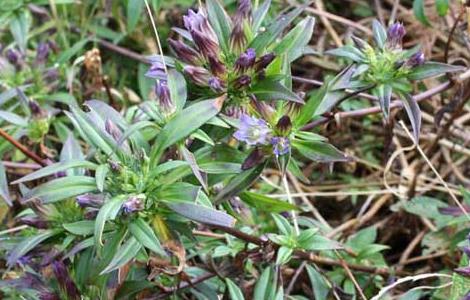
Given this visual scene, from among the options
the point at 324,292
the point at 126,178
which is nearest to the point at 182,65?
the point at 126,178

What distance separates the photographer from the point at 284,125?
1.38 m

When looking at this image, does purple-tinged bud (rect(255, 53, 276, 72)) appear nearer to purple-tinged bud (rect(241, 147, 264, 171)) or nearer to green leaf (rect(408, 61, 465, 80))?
purple-tinged bud (rect(241, 147, 264, 171))

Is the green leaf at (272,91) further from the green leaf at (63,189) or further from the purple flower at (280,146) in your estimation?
the green leaf at (63,189)

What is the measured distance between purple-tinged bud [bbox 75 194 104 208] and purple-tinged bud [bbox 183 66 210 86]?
0.25 metres

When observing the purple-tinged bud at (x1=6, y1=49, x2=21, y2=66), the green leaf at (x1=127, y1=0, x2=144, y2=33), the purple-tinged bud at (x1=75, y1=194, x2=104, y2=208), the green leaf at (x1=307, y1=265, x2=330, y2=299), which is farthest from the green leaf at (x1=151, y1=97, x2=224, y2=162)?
the purple-tinged bud at (x1=6, y1=49, x2=21, y2=66)

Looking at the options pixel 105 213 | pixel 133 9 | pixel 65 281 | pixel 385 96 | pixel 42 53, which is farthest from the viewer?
pixel 42 53

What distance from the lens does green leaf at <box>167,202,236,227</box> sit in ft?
4.16

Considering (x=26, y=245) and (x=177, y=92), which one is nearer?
(x=177, y=92)

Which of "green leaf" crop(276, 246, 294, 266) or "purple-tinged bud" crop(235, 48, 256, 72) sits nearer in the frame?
"purple-tinged bud" crop(235, 48, 256, 72)

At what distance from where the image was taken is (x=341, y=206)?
217 cm

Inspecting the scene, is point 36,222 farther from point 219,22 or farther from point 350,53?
point 350,53

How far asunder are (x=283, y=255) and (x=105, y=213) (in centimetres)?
41

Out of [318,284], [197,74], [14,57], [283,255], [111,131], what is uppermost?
[197,74]

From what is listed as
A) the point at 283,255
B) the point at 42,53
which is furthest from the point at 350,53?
the point at 42,53
